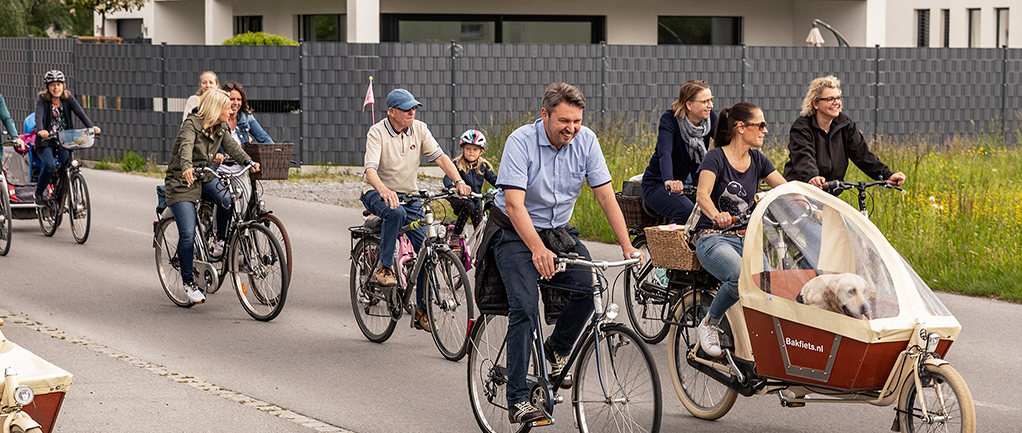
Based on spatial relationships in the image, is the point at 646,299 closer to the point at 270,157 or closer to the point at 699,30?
the point at 270,157

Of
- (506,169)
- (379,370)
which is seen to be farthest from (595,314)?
(379,370)

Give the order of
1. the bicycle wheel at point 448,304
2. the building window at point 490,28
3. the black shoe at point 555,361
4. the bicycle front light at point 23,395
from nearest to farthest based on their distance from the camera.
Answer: the bicycle front light at point 23,395 < the black shoe at point 555,361 < the bicycle wheel at point 448,304 < the building window at point 490,28

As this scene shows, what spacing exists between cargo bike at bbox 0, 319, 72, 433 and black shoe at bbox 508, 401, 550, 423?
6.37ft

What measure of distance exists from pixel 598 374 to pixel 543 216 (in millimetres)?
848

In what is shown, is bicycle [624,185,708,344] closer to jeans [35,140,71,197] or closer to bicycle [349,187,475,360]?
bicycle [349,187,475,360]

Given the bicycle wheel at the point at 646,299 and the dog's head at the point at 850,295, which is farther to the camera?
the bicycle wheel at the point at 646,299

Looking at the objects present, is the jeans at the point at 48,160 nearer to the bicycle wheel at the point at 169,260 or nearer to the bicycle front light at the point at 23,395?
the bicycle wheel at the point at 169,260

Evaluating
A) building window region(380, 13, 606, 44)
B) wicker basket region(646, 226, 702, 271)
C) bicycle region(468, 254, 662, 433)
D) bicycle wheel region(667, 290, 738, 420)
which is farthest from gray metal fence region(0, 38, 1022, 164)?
bicycle region(468, 254, 662, 433)

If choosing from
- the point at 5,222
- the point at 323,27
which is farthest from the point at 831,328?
the point at 323,27

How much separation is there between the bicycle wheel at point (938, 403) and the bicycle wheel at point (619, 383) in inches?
41.0

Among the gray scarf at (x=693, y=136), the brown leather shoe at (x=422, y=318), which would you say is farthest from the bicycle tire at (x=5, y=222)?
the gray scarf at (x=693, y=136)

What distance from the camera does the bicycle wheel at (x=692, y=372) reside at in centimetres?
644

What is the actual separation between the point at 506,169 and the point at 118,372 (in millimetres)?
3192

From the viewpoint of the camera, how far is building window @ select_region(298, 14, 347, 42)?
30031 mm
